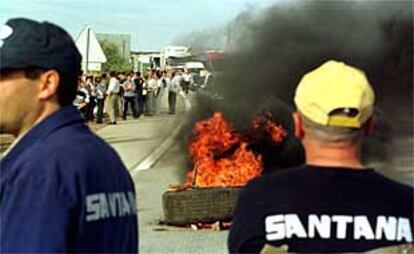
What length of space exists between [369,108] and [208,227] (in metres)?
7.17

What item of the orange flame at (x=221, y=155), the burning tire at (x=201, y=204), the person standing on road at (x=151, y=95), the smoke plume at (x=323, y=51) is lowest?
the person standing on road at (x=151, y=95)

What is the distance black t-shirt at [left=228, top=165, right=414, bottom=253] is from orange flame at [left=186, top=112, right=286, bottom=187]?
7.51m

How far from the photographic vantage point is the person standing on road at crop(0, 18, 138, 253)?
7.99 ft

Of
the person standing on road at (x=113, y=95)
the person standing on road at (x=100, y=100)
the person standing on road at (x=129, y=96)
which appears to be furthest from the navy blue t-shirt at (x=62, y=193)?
the person standing on road at (x=129, y=96)

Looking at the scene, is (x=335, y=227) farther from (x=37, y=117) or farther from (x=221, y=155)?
(x=221, y=155)

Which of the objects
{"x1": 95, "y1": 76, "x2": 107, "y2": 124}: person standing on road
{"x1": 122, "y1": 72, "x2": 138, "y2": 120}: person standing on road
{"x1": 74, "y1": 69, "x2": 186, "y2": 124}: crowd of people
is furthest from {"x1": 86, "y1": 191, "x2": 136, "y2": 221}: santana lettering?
{"x1": 122, "y1": 72, "x2": 138, "y2": 120}: person standing on road

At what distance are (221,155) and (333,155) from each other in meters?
8.56

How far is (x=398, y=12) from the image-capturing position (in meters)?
17.5

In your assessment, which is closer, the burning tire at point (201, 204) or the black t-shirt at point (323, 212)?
the black t-shirt at point (323, 212)

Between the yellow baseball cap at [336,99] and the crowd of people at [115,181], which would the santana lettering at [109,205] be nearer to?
the crowd of people at [115,181]

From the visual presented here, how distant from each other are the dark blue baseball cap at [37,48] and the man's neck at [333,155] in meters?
0.73

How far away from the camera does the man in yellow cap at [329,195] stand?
2498mm

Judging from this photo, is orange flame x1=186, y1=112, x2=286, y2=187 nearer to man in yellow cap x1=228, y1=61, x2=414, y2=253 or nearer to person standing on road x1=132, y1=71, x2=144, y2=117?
man in yellow cap x1=228, y1=61, x2=414, y2=253

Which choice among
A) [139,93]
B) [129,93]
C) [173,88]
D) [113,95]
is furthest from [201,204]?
[139,93]
